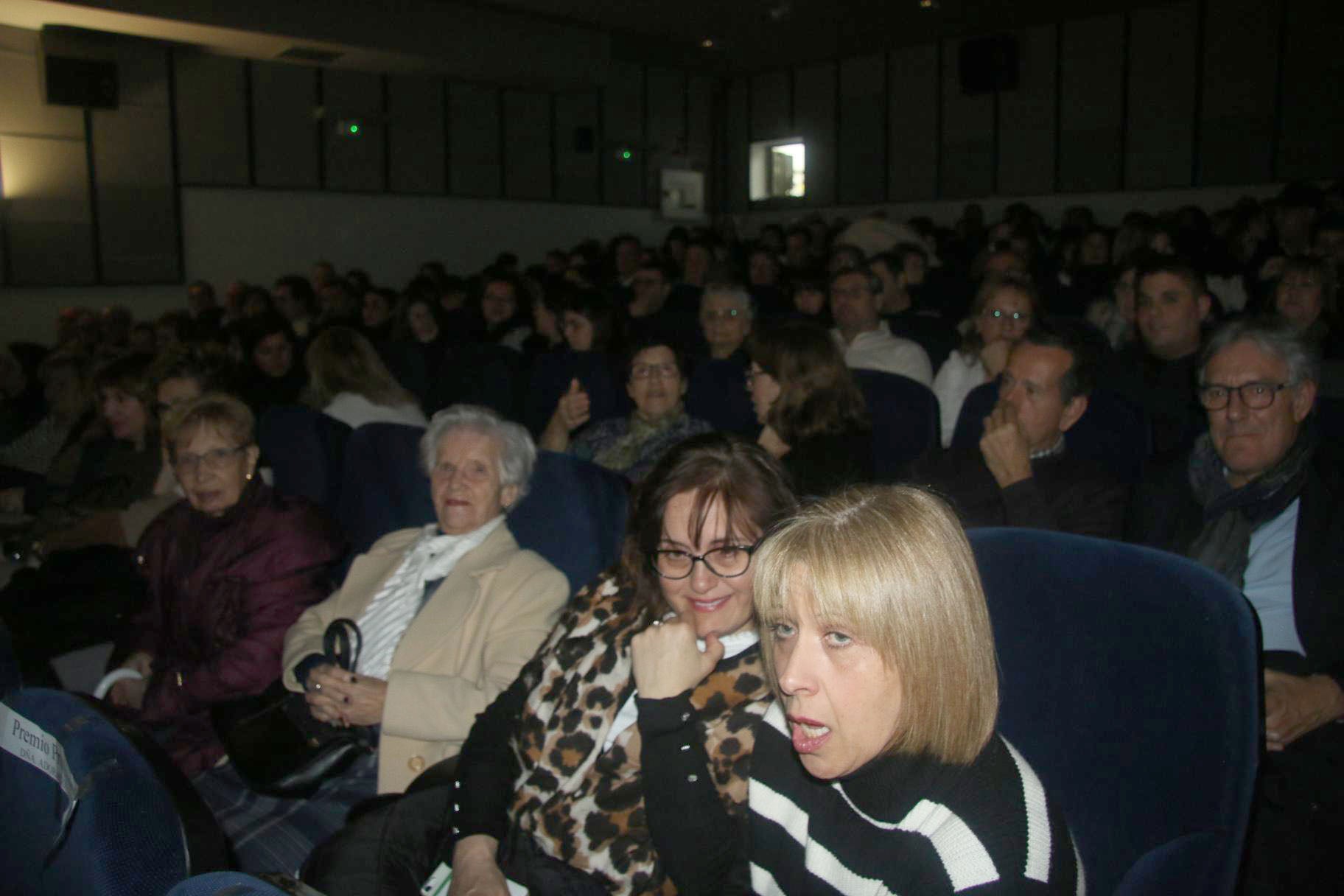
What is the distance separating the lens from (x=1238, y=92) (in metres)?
11.0

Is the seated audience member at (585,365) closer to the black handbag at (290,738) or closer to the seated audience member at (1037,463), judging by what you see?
the seated audience member at (1037,463)

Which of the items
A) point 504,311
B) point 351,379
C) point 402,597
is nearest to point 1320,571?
point 402,597

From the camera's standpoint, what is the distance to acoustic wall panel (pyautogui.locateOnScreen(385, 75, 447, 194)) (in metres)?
12.2

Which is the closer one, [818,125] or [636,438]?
[636,438]

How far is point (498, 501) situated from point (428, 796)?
2.58 ft

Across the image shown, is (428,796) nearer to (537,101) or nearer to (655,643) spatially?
(655,643)

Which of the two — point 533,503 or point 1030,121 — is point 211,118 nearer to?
point 1030,121

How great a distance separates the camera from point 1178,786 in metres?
1.27

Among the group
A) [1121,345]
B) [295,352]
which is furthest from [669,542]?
[295,352]

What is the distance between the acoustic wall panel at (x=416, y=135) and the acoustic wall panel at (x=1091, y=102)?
7.86 meters

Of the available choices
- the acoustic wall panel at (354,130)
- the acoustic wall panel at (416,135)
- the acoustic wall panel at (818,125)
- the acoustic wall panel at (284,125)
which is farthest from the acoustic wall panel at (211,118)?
the acoustic wall panel at (818,125)

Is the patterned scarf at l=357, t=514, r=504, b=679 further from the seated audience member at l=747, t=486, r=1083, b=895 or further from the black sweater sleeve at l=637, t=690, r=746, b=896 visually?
the seated audience member at l=747, t=486, r=1083, b=895

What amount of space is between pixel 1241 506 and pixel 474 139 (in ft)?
40.6

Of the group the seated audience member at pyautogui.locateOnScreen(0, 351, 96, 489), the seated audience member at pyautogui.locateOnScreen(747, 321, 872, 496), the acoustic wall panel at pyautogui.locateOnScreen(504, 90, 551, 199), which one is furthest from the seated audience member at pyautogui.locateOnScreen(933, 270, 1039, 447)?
the acoustic wall panel at pyautogui.locateOnScreen(504, 90, 551, 199)
